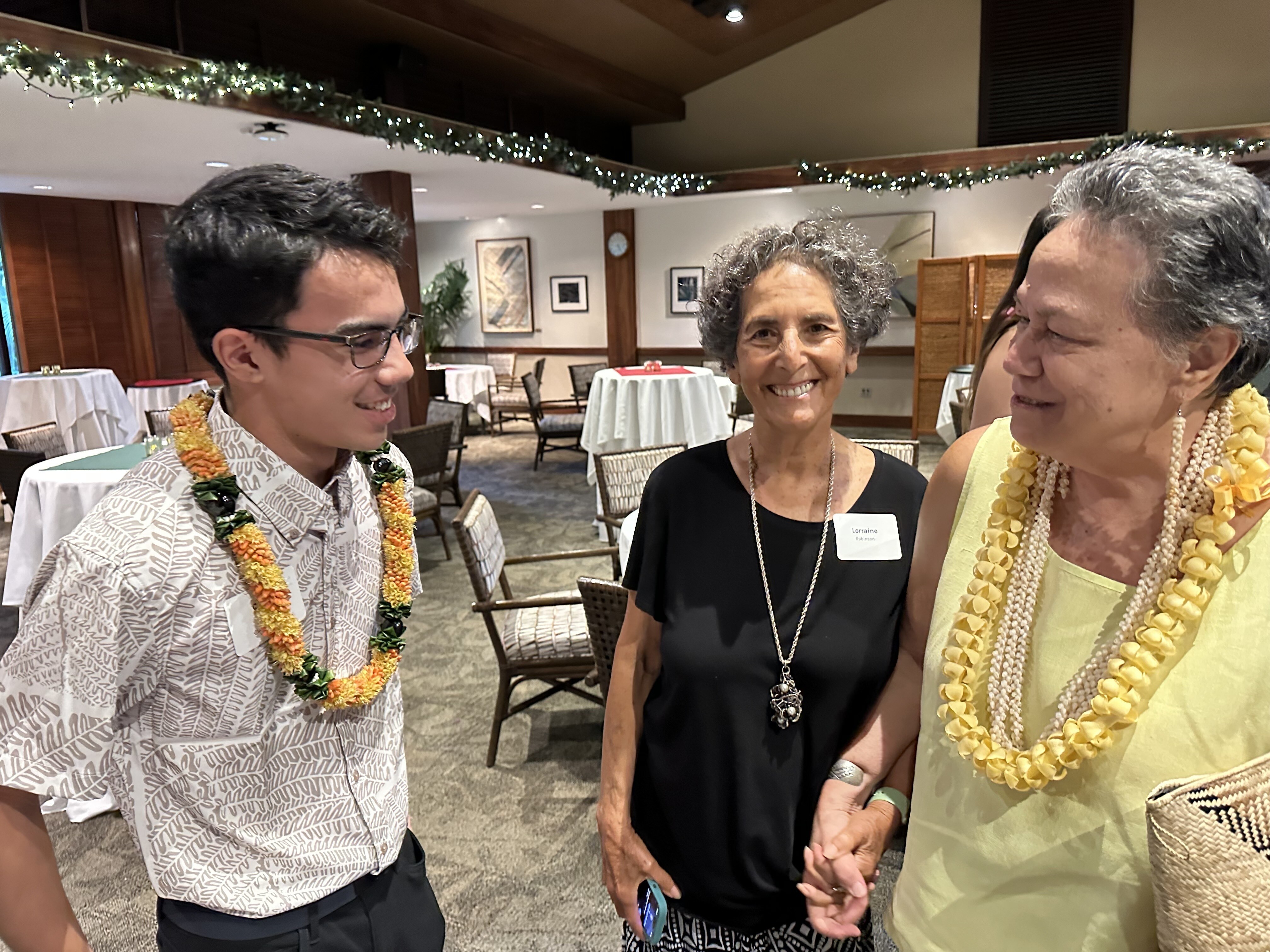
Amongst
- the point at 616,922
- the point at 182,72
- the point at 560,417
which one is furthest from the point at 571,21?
the point at 616,922

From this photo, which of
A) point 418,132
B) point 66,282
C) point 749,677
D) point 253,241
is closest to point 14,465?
point 418,132

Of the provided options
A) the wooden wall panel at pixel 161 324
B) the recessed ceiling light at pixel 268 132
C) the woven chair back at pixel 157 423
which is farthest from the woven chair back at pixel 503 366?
the woven chair back at pixel 157 423

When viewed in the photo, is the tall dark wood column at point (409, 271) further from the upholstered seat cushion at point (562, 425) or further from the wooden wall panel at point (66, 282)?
the wooden wall panel at point (66, 282)

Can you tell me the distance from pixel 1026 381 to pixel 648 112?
11.2 metres

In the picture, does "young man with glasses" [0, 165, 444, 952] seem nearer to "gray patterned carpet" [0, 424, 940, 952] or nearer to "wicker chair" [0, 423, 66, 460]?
"gray patterned carpet" [0, 424, 940, 952]

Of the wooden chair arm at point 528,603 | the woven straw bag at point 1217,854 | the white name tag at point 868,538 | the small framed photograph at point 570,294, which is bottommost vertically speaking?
the wooden chair arm at point 528,603

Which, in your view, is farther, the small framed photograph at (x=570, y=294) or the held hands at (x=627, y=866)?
the small framed photograph at (x=570, y=294)

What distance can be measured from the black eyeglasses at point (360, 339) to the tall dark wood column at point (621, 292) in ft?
34.2

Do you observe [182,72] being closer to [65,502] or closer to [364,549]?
[65,502]

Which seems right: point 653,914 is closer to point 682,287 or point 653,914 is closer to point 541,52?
point 541,52

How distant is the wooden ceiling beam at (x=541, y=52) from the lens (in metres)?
6.98

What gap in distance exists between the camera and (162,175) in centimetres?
755

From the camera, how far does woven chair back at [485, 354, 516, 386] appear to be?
12109 mm

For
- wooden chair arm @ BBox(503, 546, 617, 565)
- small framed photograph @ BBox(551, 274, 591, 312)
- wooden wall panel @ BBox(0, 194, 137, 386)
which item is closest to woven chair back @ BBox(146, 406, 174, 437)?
A: wooden chair arm @ BBox(503, 546, 617, 565)
